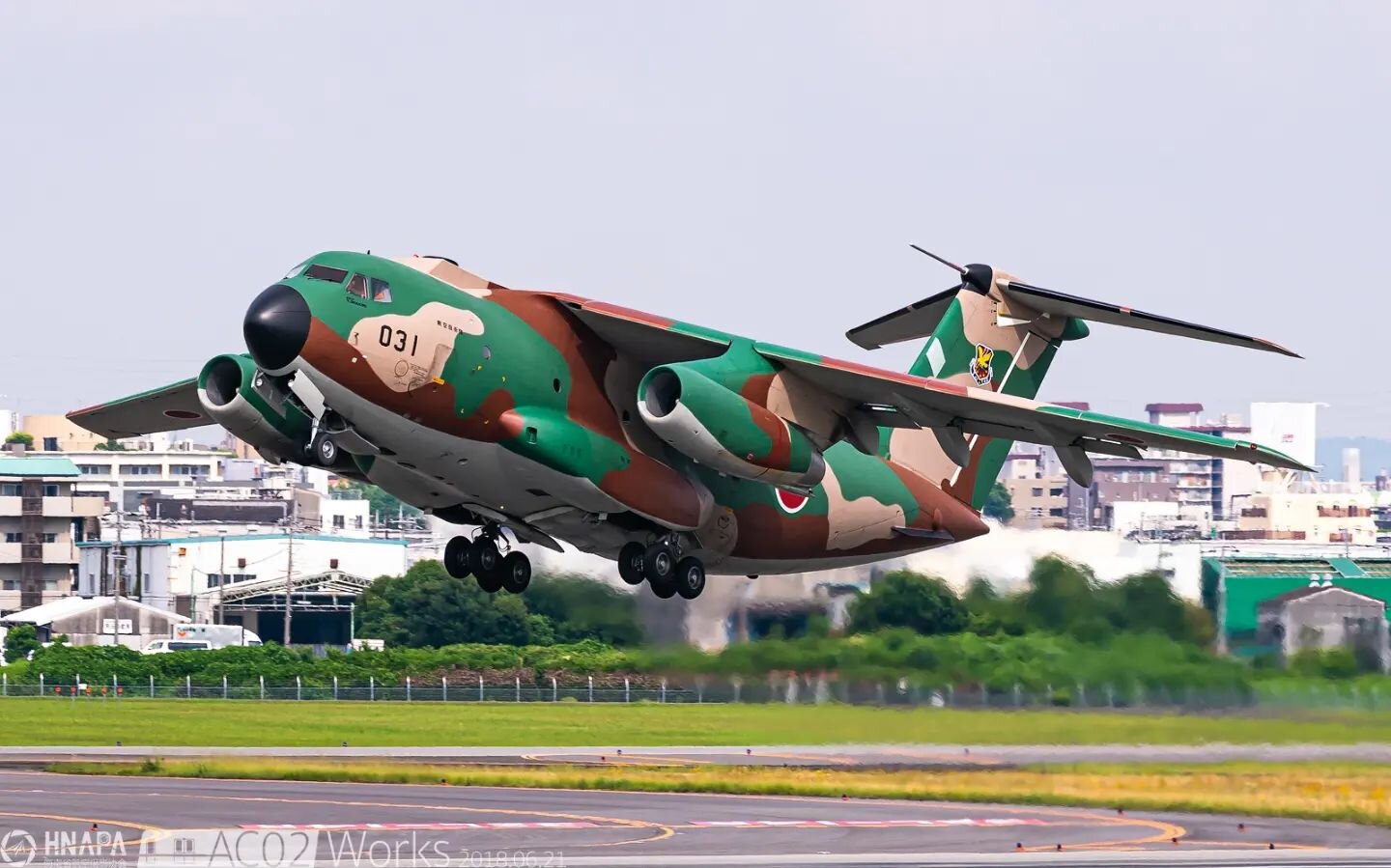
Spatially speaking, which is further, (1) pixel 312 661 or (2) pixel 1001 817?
(1) pixel 312 661

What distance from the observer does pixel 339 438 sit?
23219 mm

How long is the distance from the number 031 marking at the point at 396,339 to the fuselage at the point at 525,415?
0.02 metres

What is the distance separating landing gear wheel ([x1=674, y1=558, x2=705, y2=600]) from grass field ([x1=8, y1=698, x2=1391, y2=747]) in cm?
431

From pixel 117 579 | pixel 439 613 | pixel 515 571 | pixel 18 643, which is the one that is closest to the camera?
pixel 515 571

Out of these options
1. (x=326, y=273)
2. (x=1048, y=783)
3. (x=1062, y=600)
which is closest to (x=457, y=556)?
(x=326, y=273)

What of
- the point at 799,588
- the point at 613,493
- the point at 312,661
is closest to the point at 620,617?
the point at 799,588

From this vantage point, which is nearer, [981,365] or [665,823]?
[665,823]

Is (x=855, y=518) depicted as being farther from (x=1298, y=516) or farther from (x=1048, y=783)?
(x=1298, y=516)

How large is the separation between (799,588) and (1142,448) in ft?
19.6

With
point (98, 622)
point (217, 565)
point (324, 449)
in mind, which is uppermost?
point (324, 449)

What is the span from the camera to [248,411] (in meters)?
24.1

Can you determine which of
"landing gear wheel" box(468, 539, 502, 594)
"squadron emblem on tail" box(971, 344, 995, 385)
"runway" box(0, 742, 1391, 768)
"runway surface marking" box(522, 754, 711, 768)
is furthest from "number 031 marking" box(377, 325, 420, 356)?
"runway surface marking" box(522, 754, 711, 768)

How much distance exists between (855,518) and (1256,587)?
6.29 m

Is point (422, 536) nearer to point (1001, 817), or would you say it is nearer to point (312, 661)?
point (312, 661)
